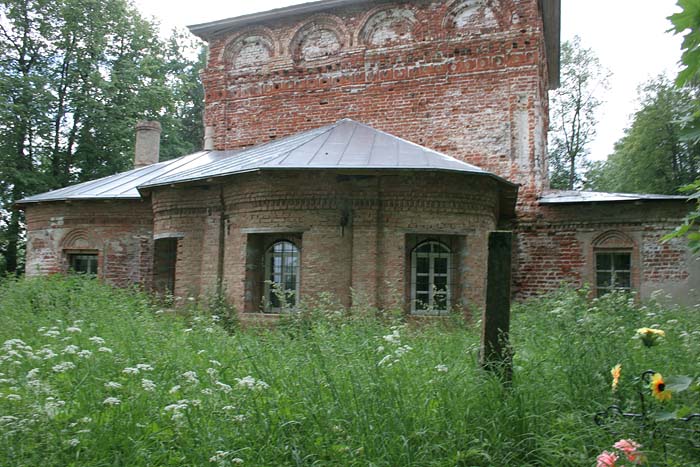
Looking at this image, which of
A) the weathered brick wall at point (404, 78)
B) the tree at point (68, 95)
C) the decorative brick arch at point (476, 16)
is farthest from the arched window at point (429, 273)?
the tree at point (68, 95)

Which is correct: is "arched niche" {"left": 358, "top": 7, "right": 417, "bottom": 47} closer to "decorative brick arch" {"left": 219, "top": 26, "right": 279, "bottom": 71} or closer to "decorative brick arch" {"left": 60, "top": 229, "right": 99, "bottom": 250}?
"decorative brick arch" {"left": 219, "top": 26, "right": 279, "bottom": 71}

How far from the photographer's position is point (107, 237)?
1361cm

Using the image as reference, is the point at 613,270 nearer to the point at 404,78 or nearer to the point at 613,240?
the point at 613,240

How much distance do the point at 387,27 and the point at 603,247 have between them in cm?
650

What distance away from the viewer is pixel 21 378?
4.10 metres

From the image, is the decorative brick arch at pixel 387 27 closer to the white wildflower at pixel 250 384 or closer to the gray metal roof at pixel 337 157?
the gray metal roof at pixel 337 157

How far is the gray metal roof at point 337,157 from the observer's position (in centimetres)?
960

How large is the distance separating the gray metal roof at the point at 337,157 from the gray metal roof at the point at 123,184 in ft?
6.61

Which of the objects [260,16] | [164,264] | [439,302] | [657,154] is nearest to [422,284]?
[439,302]

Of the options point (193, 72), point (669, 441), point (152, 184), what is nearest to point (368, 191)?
point (152, 184)

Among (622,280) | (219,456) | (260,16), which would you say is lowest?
(219,456)

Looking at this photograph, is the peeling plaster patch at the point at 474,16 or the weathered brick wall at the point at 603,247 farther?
the peeling plaster patch at the point at 474,16

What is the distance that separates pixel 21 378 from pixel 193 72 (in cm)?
2814

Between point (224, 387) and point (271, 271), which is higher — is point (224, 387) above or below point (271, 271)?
below
